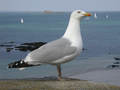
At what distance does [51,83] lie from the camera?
705 centimetres

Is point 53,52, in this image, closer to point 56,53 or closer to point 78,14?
point 56,53

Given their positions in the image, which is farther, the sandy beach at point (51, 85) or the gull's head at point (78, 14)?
the gull's head at point (78, 14)

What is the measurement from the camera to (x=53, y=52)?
7020 mm

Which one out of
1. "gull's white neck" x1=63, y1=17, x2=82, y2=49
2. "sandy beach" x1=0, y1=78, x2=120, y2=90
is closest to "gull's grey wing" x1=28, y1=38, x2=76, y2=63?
"gull's white neck" x1=63, y1=17, x2=82, y2=49

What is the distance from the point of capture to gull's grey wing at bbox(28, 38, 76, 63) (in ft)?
22.8

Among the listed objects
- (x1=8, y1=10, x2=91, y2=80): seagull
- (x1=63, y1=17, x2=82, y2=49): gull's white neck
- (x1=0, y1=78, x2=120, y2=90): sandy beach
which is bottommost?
(x1=0, y1=78, x2=120, y2=90): sandy beach

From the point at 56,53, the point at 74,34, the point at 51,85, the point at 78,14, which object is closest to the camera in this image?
the point at 51,85

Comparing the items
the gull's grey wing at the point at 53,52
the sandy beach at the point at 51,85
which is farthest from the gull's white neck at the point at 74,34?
the sandy beach at the point at 51,85

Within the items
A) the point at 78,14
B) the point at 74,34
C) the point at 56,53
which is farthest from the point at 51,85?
the point at 78,14

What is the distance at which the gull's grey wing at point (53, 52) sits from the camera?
274 inches

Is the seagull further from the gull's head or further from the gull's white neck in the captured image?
the gull's head

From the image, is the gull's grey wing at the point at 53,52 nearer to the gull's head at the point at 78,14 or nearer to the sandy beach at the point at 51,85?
the sandy beach at the point at 51,85

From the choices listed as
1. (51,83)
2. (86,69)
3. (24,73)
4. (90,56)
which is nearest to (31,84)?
(51,83)

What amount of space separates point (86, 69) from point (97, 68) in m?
1.04
